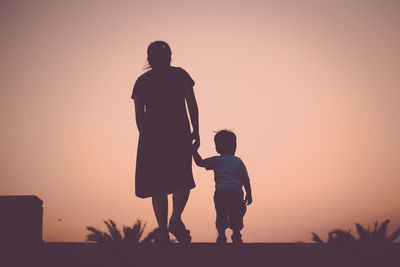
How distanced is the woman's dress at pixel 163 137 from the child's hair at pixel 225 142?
0.76 m

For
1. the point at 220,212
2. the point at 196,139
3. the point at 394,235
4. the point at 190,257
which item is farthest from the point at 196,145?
the point at 394,235

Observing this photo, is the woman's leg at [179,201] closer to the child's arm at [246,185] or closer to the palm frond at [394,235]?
the child's arm at [246,185]

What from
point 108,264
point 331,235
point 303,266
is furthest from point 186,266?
point 331,235

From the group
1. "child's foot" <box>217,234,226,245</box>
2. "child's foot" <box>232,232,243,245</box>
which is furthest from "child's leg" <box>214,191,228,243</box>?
"child's foot" <box>232,232,243,245</box>

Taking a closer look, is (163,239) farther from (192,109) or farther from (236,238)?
(192,109)

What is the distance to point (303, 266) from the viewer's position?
3201 mm

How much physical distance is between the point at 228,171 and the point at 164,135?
1.09 meters

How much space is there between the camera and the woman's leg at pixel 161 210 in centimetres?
491

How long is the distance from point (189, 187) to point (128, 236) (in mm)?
21868

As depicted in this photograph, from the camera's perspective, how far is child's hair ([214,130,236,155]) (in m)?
5.95

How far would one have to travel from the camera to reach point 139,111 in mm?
5324

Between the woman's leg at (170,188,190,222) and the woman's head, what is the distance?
1545 mm

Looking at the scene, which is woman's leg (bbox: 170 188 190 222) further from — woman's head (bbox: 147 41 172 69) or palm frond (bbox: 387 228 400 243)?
palm frond (bbox: 387 228 400 243)

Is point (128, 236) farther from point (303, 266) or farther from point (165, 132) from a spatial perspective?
point (303, 266)
